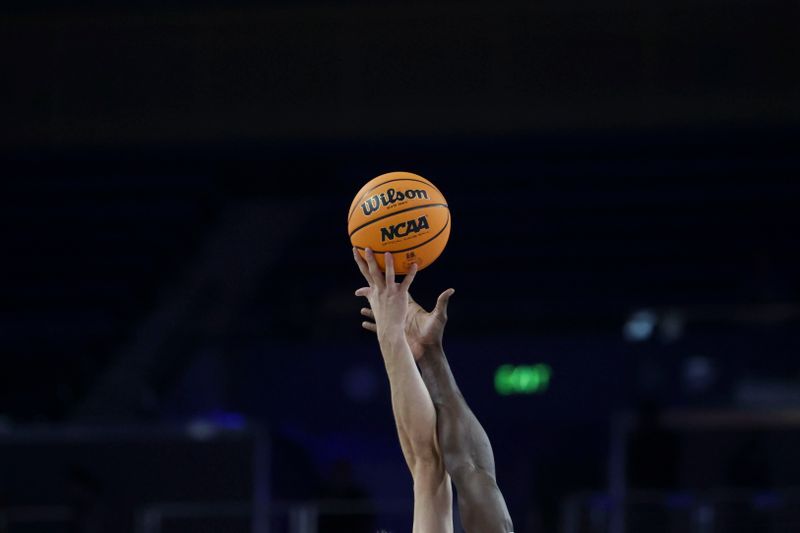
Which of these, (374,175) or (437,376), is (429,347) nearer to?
(437,376)

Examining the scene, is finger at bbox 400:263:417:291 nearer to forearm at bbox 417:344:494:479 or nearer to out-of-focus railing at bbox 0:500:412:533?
forearm at bbox 417:344:494:479

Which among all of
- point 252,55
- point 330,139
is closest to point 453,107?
point 330,139

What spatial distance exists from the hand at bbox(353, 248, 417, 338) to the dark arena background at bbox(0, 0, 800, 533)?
24.4 ft

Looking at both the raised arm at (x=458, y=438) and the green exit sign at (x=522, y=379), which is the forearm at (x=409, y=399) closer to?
the raised arm at (x=458, y=438)

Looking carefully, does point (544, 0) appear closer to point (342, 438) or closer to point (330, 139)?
point (330, 139)

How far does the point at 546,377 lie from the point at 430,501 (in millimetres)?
14005

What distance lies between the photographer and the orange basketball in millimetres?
4867

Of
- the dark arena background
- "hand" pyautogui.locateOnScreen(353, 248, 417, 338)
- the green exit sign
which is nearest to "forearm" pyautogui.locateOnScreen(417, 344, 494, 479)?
"hand" pyautogui.locateOnScreen(353, 248, 417, 338)

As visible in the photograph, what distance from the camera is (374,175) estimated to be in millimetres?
18141

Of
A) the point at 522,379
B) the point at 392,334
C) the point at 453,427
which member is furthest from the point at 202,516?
the point at 522,379

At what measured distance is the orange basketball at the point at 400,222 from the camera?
192 inches

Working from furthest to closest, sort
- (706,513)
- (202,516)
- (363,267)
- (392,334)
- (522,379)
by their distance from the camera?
(522,379), (202,516), (706,513), (363,267), (392,334)

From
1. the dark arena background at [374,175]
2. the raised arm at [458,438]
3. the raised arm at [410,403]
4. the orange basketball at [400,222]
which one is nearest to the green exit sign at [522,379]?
the dark arena background at [374,175]

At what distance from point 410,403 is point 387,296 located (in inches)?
15.6
